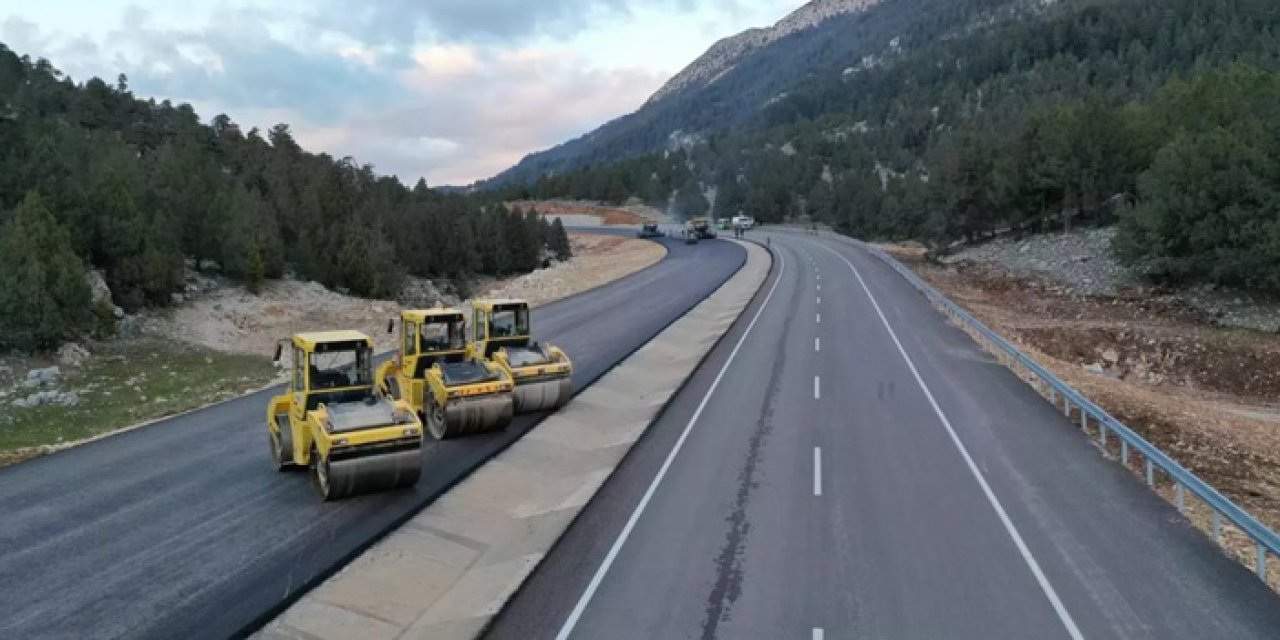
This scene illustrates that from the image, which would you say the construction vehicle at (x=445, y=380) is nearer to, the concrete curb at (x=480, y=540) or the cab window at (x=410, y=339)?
the cab window at (x=410, y=339)

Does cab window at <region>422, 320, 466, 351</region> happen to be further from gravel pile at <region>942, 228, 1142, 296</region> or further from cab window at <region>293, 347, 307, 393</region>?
gravel pile at <region>942, 228, 1142, 296</region>

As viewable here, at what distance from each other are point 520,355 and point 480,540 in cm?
758

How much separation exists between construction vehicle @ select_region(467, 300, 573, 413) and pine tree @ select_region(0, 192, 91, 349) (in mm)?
16539

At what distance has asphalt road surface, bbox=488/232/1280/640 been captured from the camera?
10.1 m

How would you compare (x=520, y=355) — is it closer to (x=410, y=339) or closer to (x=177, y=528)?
(x=410, y=339)

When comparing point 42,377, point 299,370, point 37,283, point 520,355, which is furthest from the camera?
point 37,283

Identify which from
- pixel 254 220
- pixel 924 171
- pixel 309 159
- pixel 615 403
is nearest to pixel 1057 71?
pixel 924 171

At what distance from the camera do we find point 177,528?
508 inches

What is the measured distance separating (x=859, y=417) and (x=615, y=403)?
19.8 feet

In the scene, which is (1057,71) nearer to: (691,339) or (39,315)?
(691,339)

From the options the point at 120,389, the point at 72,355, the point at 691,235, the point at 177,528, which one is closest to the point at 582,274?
the point at 691,235

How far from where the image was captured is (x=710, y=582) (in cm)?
1125

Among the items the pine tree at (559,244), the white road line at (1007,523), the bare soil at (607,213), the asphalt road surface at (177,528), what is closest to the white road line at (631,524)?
the asphalt road surface at (177,528)

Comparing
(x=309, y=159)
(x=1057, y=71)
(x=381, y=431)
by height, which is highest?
(x=1057, y=71)
